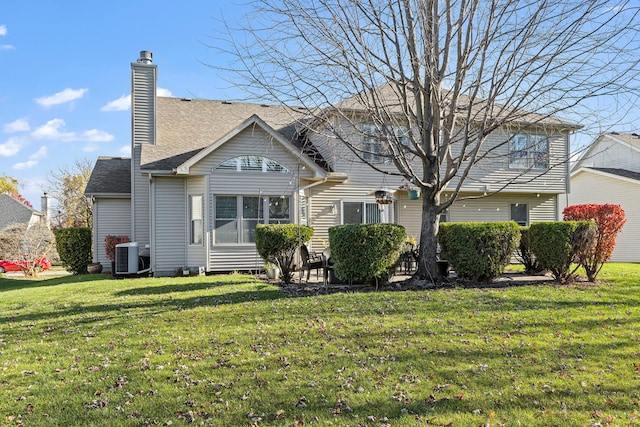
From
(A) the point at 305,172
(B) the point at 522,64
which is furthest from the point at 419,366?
(A) the point at 305,172

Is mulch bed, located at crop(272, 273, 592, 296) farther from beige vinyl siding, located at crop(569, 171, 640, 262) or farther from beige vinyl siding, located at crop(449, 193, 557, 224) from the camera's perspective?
beige vinyl siding, located at crop(569, 171, 640, 262)

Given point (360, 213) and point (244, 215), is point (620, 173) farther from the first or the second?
point (244, 215)

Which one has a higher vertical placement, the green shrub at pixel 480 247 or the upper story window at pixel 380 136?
the upper story window at pixel 380 136

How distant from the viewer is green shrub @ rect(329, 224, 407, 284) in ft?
31.9

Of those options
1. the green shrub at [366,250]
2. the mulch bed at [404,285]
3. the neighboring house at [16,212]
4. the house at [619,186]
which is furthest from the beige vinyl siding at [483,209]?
the neighboring house at [16,212]

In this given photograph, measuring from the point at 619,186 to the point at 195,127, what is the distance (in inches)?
796

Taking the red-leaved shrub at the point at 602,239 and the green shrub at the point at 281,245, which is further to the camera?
the green shrub at the point at 281,245

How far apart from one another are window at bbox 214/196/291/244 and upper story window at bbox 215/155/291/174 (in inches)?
33.3

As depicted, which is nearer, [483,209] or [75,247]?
[75,247]

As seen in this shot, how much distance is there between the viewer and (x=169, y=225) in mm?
14875

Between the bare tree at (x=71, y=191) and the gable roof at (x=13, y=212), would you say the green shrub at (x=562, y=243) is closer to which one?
the bare tree at (x=71, y=191)

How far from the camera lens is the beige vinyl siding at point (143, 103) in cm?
1612

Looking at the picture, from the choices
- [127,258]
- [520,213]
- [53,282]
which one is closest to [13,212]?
[53,282]

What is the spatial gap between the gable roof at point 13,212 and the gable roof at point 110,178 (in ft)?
83.0
